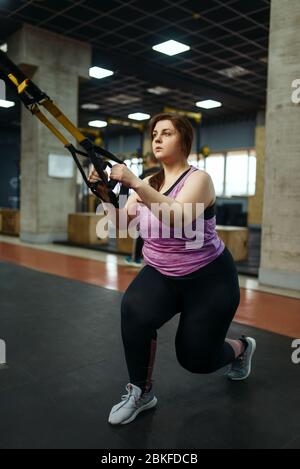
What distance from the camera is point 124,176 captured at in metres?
1.24

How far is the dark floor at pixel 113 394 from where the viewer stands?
4.76ft

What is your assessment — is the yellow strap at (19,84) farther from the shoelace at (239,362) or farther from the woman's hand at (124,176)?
the shoelace at (239,362)

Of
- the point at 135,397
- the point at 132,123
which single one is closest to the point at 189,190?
the point at 135,397

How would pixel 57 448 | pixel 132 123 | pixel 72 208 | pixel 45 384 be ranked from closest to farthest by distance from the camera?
pixel 57 448
pixel 45 384
pixel 72 208
pixel 132 123

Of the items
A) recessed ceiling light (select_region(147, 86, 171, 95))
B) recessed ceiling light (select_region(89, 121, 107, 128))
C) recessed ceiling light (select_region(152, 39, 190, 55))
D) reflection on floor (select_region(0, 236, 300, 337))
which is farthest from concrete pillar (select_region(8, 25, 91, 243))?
recessed ceiling light (select_region(89, 121, 107, 128))

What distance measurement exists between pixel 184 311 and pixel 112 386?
1.87 ft

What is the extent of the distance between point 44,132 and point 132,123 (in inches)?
265

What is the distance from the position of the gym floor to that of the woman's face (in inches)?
40.1

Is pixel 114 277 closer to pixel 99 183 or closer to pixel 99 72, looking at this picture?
pixel 99 183

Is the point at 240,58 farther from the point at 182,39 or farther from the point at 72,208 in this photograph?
the point at 72,208

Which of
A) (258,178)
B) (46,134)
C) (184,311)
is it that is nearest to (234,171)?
(258,178)

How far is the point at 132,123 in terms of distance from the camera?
13594mm

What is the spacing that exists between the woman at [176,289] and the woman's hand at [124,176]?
0.25 meters

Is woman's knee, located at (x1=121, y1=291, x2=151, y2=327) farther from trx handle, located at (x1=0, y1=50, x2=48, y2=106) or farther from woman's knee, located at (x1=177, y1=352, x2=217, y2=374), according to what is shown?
trx handle, located at (x1=0, y1=50, x2=48, y2=106)
